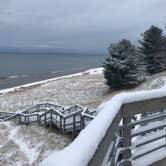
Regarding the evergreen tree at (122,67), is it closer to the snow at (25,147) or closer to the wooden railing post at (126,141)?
the snow at (25,147)

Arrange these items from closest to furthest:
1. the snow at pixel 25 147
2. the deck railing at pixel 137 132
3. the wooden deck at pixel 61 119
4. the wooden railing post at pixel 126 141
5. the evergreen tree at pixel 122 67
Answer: the deck railing at pixel 137 132
the wooden railing post at pixel 126 141
the snow at pixel 25 147
the wooden deck at pixel 61 119
the evergreen tree at pixel 122 67

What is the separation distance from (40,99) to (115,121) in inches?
1223

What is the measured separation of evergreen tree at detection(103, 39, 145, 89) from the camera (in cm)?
3102

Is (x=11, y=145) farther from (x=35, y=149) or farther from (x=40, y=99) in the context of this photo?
(x=40, y=99)

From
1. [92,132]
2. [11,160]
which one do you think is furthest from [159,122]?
[11,160]

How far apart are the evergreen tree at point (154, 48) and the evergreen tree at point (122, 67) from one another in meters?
5.58

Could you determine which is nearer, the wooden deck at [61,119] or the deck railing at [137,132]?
the deck railing at [137,132]

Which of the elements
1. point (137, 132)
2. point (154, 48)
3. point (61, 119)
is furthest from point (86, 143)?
point (154, 48)

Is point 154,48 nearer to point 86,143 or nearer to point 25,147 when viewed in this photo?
point 25,147

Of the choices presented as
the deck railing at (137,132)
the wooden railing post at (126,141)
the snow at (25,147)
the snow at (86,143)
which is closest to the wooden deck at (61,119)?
the snow at (25,147)

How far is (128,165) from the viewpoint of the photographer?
3.24 metres

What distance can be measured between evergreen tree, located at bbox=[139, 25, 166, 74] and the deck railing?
3407cm

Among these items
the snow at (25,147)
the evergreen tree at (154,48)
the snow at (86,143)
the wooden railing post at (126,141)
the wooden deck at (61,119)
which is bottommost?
the snow at (25,147)

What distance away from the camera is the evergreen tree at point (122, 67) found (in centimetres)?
3102
